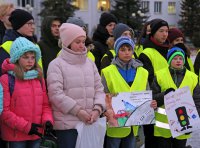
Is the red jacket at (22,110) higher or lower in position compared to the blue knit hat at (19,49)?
lower

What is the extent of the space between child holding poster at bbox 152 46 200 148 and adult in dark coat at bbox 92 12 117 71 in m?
1.36

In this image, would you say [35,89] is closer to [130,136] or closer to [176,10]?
[130,136]

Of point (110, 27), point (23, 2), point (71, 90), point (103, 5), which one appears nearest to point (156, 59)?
point (110, 27)

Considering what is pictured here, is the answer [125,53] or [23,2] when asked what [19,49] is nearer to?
[125,53]

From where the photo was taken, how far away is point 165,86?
4.94m

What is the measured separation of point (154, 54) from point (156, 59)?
0.25 ft

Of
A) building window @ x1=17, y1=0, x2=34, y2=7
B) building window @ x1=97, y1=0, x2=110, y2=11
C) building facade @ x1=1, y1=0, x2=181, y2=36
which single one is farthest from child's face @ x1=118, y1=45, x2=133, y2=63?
building window @ x1=97, y1=0, x2=110, y2=11

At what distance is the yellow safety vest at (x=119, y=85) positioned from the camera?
4.69 meters

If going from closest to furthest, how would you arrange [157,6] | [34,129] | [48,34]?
[34,129] < [48,34] < [157,6]

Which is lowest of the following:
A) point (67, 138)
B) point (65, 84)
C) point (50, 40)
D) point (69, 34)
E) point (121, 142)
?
point (121, 142)

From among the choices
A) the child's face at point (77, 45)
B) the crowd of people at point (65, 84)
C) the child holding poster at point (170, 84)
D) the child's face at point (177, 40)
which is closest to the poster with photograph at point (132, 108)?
the crowd of people at point (65, 84)

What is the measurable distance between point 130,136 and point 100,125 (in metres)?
0.69

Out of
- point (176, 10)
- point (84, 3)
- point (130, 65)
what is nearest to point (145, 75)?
point (130, 65)

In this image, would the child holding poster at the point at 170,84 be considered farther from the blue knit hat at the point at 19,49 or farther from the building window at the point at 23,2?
the building window at the point at 23,2
